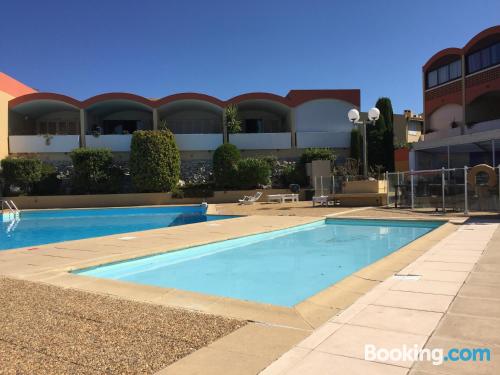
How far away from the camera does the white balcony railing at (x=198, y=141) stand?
29.7 metres

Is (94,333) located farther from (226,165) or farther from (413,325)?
(226,165)

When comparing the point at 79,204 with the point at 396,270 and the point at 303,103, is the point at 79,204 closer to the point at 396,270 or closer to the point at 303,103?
the point at 303,103

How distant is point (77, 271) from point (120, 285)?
1456 millimetres

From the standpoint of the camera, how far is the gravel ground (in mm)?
3164

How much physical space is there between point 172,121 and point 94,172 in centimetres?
786

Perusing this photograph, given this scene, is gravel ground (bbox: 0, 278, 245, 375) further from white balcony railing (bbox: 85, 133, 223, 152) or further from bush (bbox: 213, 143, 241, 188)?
white balcony railing (bbox: 85, 133, 223, 152)

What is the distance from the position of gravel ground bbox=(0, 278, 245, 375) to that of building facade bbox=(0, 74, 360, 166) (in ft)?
83.1

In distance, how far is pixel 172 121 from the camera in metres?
32.4

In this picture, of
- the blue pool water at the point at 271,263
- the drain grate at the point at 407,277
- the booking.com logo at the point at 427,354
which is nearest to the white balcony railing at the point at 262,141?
the blue pool water at the point at 271,263

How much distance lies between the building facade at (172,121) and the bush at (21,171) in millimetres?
2407

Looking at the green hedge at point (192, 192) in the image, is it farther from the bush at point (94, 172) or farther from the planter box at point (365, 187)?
the planter box at point (365, 187)

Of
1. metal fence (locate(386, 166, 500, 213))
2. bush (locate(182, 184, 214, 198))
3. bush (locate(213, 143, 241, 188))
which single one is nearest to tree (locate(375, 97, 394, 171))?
bush (locate(213, 143, 241, 188))

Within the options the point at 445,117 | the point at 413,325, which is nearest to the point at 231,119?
the point at 445,117

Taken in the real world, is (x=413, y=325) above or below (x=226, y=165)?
below
